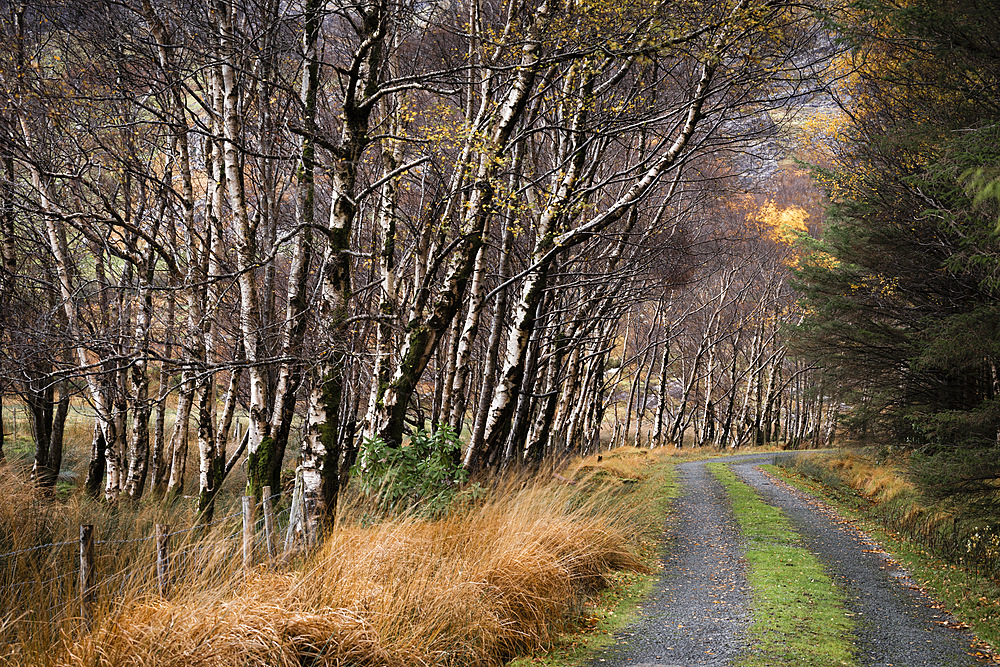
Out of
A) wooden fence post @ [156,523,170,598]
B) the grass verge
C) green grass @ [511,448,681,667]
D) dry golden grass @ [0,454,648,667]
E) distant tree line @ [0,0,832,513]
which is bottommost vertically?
green grass @ [511,448,681,667]

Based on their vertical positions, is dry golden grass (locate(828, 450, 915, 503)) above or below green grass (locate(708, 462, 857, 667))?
above

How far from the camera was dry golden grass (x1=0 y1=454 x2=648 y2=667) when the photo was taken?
371cm

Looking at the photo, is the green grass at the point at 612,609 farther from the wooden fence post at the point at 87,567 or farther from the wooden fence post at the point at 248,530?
the wooden fence post at the point at 87,567

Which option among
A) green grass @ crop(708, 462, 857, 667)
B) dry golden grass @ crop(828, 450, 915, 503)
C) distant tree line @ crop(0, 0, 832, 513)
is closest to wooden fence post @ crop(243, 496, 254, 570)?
distant tree line @ crop(0, 0, 832, 513)

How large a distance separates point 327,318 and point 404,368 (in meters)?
1.23

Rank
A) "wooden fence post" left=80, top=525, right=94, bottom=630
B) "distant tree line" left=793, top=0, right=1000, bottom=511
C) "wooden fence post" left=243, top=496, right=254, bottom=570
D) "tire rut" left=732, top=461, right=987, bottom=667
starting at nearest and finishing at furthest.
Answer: "wooden fence post" left=80, top=525, right=94, bottom=630
"wooden fence post" left=243, top=496, right=254, bottom=570
"tire rut" left=732, top=461, right=987, bottom=667
"distant tree line" left=793, top=0, right=1000, bottom=511

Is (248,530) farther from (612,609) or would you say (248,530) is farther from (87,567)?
(612,609)

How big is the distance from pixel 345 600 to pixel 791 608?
446cm

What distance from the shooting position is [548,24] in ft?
26.1

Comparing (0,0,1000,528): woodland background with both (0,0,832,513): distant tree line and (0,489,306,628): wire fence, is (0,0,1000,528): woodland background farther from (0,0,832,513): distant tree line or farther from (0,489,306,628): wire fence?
(0,489,306,628): wire fence

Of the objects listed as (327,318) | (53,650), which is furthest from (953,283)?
(53,650)

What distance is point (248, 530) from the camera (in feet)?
16.5

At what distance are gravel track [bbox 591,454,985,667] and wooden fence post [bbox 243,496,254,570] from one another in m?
2.79

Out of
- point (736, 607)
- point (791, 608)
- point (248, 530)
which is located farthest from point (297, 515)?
point (791, 608)
